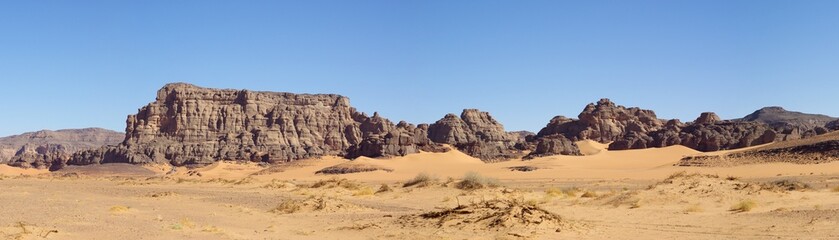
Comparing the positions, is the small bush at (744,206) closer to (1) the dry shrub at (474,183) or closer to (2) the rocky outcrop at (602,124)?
(1) the dry shrub at (474,183)

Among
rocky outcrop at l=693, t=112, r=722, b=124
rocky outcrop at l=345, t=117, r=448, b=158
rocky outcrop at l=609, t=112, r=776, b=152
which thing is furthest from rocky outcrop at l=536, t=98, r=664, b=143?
rocky outcrop at l=345, t=117, r=448, b=158

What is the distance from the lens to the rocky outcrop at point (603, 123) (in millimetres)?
98062

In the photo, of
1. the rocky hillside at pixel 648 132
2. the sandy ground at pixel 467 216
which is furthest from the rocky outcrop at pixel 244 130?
the sandy ground at pixel 467 216

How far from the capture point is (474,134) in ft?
341

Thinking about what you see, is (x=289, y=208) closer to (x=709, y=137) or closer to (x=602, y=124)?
(x=709, y=137)

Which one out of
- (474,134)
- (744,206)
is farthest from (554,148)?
(744,206)

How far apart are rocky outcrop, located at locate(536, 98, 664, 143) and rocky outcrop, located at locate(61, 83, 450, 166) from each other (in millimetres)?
20143

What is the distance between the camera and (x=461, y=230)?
631 inches

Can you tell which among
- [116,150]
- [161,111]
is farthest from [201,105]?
[116,150]

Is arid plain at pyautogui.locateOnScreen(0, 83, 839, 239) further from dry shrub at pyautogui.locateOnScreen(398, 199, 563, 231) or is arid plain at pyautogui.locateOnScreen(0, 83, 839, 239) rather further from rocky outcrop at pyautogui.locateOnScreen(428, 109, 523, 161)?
rocky outcrop at pyautogui.locateOnScreen(428, 109, 523, 161)

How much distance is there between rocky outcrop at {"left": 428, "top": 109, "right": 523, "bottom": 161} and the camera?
269 ft

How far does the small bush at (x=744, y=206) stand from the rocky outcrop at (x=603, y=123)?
7443cm

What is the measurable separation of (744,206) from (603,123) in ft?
267

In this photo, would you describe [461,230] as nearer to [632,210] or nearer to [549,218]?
[549,218]
